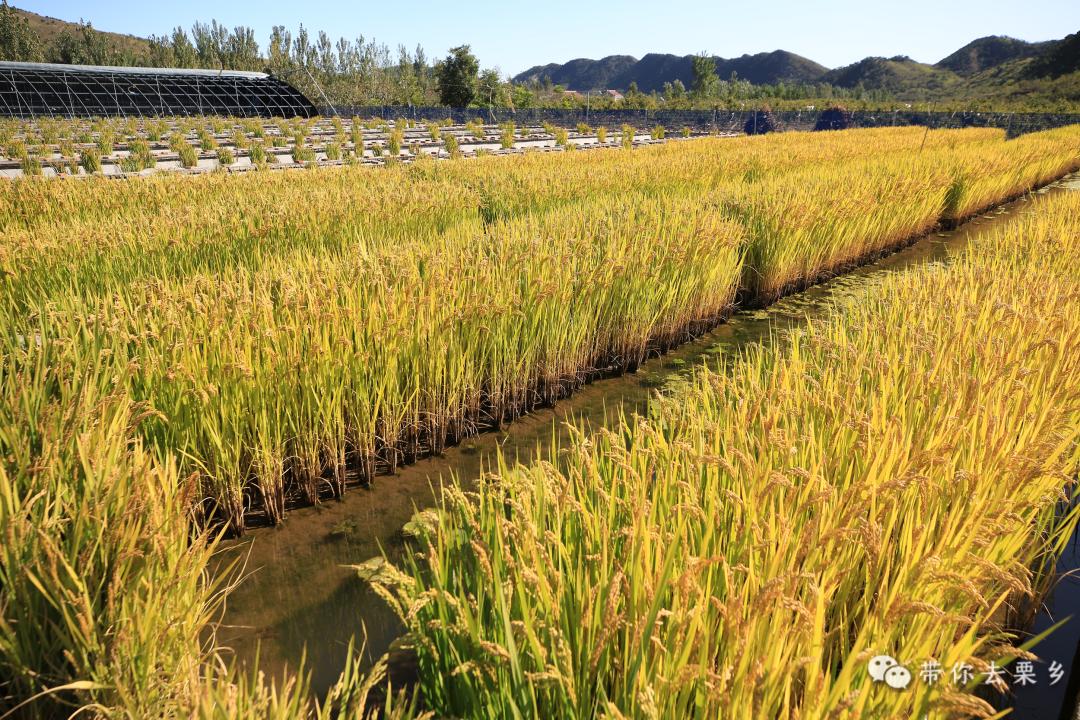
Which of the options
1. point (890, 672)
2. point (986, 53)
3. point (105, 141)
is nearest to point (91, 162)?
point (105, 141)

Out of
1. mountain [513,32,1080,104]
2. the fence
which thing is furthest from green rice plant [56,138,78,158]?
mountain [513,32,1080,104]

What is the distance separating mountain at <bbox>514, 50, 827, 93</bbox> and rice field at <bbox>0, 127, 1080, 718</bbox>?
101748 mm

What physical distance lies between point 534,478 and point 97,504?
1.20m

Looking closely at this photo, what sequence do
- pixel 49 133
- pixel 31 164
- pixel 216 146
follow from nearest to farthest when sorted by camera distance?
1. pixel 31 164
2. pixel 49 133
3. pixel 216 146

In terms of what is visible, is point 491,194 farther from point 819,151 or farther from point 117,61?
point 117,61

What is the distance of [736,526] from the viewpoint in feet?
5.09

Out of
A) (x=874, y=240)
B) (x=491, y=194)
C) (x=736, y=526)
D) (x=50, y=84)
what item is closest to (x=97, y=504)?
(x=736, y=526)

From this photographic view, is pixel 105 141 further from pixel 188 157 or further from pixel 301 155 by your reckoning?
pixel 301 155

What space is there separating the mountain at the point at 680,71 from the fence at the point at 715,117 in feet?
248

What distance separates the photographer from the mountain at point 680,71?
5089 inches

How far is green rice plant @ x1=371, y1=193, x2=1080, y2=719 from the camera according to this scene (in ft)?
3.81

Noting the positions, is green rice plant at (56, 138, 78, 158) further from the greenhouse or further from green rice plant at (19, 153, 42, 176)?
the greenhouse

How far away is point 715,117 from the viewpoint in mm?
28375

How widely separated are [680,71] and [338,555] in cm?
17808
